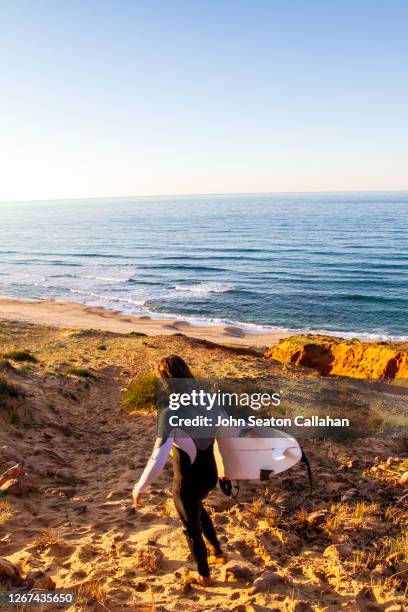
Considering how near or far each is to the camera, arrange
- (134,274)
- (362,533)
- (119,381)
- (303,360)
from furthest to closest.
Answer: (134,274) < (303,360) < (119,381) < (362,533)

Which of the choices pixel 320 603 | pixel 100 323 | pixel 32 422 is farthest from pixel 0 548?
pixel 100 323

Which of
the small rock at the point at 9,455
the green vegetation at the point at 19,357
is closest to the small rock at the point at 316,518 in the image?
the small rock at the point at 9,455

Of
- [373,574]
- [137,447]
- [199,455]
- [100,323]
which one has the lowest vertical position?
[100,323]

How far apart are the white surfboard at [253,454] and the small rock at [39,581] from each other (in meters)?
1.83

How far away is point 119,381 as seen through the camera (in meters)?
13.8

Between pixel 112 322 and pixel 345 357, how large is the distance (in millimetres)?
19911

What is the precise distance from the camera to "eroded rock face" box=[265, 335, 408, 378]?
18266 mm

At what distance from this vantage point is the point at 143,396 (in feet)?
34.8

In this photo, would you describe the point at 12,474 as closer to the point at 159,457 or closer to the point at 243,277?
the point at 159,457

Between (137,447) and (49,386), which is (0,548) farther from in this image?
(49,386)

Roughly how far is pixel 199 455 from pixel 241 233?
8275 cm

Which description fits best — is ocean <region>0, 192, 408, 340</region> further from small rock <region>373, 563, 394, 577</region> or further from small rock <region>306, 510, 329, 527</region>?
small rock <region>373, 563, 394, 577</region>

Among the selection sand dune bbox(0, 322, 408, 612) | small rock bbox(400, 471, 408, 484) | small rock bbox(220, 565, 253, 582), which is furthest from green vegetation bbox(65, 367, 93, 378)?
small rock bbox(220, 565, 253, 582)

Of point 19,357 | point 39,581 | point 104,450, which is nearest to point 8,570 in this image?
point 39,581
